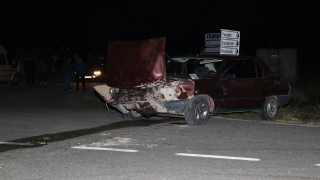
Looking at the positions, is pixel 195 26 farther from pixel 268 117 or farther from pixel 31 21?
pixel 268 117

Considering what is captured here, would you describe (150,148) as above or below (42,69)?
below

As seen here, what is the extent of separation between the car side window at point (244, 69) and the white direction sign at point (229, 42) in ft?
13.1

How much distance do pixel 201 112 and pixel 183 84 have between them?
0.93m

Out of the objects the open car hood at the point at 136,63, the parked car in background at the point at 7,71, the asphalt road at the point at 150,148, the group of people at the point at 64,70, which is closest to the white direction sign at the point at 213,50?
the asphalt road at the point at 150,148

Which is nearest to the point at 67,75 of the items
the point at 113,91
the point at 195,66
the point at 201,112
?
the point at 113,91

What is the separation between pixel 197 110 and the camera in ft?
38.9

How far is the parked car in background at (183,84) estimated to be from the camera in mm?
11523

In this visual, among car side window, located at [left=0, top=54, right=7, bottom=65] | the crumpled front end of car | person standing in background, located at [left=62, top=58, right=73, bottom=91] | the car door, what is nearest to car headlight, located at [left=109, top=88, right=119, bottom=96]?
the crumpled front end of car

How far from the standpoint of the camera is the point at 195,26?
4012 cm

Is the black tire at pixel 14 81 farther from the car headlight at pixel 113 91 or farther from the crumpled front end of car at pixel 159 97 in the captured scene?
the crumpled front end of car at pixel 159 97

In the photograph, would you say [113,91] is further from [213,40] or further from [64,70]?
[64,70]

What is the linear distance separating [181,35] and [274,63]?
17.9 m

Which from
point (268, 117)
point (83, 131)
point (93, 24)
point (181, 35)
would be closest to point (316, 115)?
point (268, 117)

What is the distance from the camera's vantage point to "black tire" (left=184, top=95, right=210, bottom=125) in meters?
11.7
